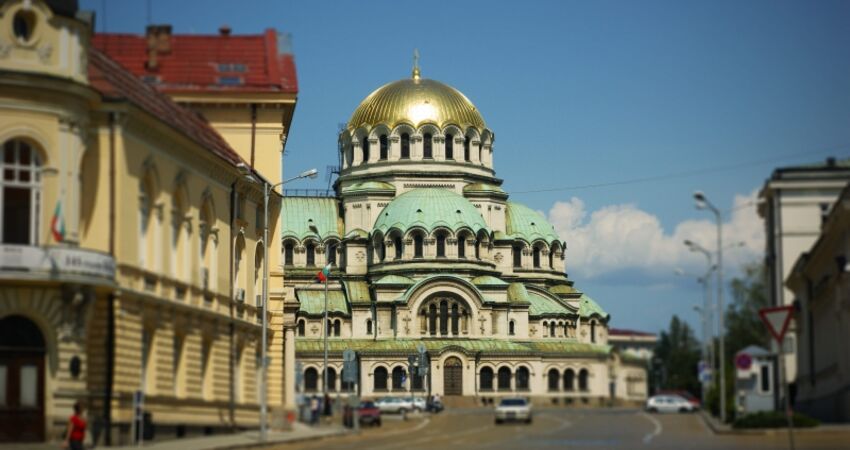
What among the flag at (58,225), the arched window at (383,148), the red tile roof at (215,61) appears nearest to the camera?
the flag at (58,225)

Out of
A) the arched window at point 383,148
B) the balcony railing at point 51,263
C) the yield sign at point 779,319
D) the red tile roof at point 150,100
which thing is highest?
the arched window at point 383,148

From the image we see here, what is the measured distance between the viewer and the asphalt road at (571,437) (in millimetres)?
43469

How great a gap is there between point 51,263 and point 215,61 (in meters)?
22.2

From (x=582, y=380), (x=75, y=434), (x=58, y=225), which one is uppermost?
(x=58, y=225)

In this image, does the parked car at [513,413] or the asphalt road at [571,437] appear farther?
the parked car at [513,413]

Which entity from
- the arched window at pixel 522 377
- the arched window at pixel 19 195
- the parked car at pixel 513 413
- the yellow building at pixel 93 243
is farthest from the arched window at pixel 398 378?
the arched window at pixel 19 195

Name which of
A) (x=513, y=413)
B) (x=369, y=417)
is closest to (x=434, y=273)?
(x=369, y=417)

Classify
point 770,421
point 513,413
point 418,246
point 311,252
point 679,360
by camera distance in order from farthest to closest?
point 679,360 → point 311,252 → point 418,246 → point 513,413 → point 770,421

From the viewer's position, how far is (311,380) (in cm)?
11788

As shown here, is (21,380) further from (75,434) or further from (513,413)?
(513,413)

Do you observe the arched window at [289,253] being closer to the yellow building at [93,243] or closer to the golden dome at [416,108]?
the golden dome at [416,108]

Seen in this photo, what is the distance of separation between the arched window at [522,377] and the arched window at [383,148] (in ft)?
69.4

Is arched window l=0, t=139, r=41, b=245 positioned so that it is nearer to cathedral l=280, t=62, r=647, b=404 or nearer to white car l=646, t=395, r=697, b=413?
white car l=646, t=395, r=697, b=413

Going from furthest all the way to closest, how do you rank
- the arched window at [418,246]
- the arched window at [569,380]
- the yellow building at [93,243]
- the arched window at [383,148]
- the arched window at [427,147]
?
the arched window at [383,148] < the arched window at [427,147] < the arched window at [569,380] < the arched window at [418,246] < the yellow building at [93,243]
